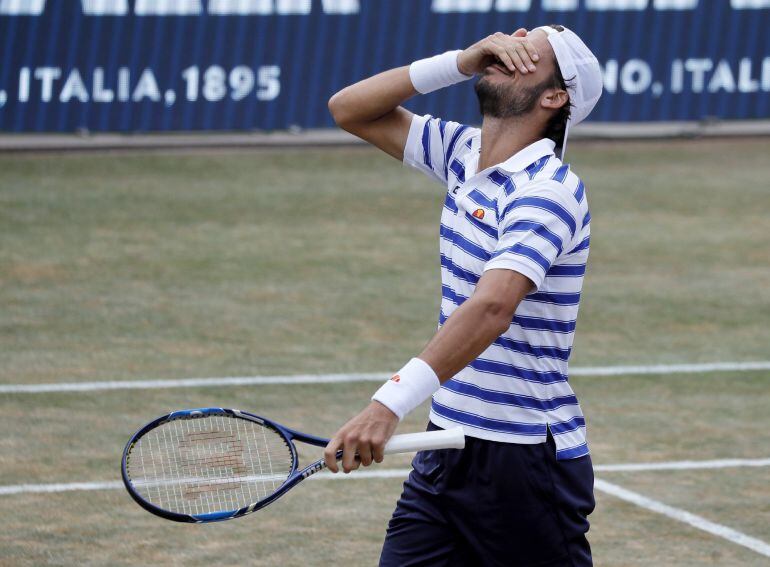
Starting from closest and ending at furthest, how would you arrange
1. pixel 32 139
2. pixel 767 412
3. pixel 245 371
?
pixel 767 412 < pixel 245 371 < pixel 32 139

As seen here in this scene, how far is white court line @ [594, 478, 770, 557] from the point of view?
7.04m

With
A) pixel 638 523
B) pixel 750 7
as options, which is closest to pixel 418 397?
pixel 638 523

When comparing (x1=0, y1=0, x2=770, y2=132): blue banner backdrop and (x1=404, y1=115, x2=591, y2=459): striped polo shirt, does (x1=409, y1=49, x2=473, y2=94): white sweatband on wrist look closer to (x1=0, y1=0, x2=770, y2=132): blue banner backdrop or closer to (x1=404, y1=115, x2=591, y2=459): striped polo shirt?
(x1=404, y1=115, x2=591, y2=459): striped polo shirt

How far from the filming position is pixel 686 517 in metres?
7.40

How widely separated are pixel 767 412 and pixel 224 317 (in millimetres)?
4195

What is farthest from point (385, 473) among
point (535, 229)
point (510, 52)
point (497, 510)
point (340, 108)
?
point (535, 229)

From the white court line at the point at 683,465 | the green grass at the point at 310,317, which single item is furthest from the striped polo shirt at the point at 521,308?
Result: the white court line at the point at 683,465

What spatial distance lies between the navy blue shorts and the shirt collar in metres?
0.81

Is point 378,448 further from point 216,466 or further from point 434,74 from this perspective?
point 434,74

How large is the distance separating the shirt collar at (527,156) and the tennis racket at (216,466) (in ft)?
2.58

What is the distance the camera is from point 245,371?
1005 centimetres

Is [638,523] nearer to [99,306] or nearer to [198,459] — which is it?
[198,459]

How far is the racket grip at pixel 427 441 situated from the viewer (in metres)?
4.21

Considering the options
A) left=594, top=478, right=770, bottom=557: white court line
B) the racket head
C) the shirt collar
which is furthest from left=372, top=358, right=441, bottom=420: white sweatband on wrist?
left=594, top=478, right=770, bottom=557: white court line
